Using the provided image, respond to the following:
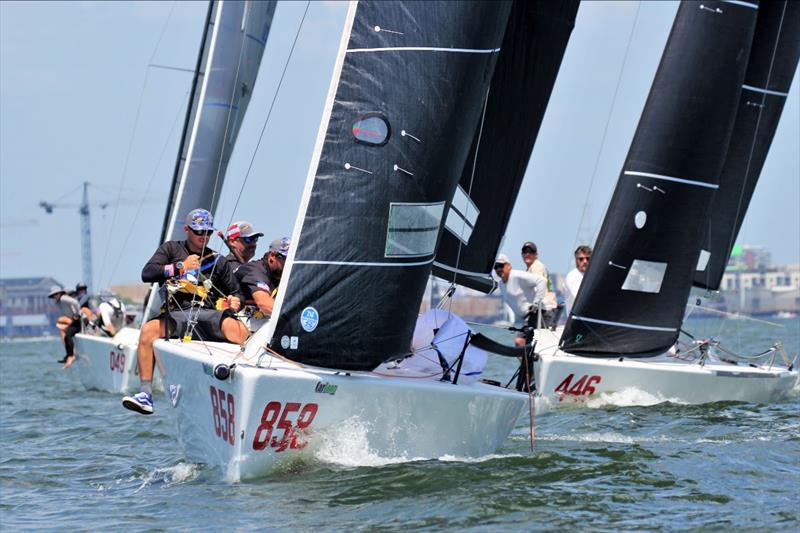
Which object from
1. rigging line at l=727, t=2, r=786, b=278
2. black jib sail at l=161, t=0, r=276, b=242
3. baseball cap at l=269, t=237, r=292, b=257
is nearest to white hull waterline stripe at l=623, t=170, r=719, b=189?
rigging line at l=727, t=2, r=786, b=278

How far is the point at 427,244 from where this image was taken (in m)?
8.29

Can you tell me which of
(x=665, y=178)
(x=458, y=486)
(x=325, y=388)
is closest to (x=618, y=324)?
(x=665, y=178)

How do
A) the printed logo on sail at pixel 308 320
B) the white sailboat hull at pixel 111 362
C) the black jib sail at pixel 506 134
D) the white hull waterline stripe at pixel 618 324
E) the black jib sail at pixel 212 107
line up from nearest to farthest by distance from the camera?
the printed logo on sail at pixel 308 320 → the black jib sail at pixel 506 134 → the white hull waterline stripe at pixel 618 324 → the white sailboat hull at pixel 111 362 → the black jib sail at pixel 212 107

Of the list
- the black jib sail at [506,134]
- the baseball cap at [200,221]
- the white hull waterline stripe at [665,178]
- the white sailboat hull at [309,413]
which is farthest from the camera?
the white hull waterline stripe at [665,178]

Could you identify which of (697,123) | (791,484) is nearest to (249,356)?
(791,484)

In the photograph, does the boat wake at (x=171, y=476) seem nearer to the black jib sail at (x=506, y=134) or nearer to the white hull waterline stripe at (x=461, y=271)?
the white hull waterline stripe at (x=461, y=271)

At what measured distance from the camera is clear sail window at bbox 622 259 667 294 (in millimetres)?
12609

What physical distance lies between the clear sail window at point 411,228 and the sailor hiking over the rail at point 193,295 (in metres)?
1.56

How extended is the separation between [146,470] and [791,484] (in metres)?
4.30

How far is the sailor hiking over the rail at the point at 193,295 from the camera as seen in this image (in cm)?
918

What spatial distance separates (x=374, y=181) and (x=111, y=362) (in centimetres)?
1006

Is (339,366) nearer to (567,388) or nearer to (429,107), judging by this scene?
(429,107)

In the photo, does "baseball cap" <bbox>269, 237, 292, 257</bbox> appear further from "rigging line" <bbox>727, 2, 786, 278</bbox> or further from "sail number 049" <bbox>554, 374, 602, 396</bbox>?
"rigging line" <bbox>727, 2, 786, 278</bbox>

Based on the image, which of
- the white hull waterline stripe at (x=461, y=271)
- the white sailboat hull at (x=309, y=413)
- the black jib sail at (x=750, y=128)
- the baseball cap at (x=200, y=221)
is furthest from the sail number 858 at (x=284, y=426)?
the black jib sail at (x=750, y=128)
